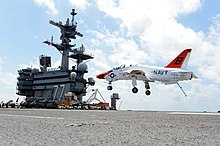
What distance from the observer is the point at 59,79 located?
75.9 m

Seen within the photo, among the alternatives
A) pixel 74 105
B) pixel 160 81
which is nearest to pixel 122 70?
pixel 160 81

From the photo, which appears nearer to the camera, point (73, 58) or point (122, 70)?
point (122, 70)

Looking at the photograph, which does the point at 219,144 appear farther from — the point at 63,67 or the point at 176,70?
the point at 63,67

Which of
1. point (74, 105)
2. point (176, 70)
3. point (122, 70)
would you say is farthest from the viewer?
point (74, 105)

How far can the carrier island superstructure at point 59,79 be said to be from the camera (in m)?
73.2

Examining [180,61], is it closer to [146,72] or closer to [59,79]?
[146,72]

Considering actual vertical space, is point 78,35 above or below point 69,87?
above

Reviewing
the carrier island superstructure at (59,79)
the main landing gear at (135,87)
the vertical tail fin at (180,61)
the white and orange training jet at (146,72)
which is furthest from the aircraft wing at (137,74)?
the carrier island superstructure at (59,79)

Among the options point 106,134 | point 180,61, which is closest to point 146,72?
point 180,61

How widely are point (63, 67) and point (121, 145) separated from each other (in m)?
79.1

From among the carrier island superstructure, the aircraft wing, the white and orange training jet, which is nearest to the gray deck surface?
the white and orange training jet

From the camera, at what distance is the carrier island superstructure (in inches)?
2881

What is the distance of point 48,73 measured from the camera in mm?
78500

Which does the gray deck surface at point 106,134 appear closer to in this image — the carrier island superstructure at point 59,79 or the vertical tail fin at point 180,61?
the vertical tail fin at point 180,61
